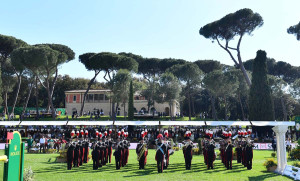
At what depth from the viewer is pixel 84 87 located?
223ft

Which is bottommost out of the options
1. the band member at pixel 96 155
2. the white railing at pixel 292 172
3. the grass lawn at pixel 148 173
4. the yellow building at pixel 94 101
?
the grass lawn at pixel 148 173

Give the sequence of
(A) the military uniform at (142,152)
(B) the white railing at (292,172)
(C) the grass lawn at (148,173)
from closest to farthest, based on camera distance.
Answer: (B) the white railing at (292,172) < (C) the grass lawn at (148,173) < (A) the military uniform at (142,152)

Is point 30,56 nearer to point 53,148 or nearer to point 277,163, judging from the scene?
point 53,148

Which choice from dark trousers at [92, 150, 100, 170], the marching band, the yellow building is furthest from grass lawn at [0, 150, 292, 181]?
the yellow building

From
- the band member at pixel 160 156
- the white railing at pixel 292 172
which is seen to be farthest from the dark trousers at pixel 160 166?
the white railing at pixel 292 172

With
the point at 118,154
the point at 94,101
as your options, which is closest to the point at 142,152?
the point at 118,154

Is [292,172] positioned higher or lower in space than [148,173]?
higher

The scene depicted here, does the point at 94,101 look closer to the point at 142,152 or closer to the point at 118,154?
the point at 118,154

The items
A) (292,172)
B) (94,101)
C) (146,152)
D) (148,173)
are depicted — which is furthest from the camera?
(94,101)

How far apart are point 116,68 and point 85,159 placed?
1461 inches

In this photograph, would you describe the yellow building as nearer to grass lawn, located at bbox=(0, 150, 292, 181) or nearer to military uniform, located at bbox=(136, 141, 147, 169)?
grass lawn, located at bbox=(0, 150, 292, 181)

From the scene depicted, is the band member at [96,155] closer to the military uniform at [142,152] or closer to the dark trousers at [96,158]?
the dark trousers at [96,158]

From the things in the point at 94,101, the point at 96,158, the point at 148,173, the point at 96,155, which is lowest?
the point at 148,173

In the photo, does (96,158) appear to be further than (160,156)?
Yes
